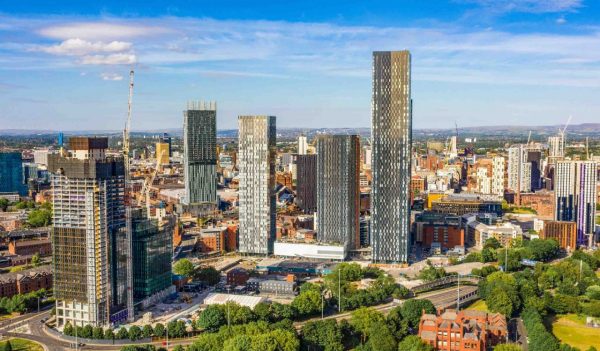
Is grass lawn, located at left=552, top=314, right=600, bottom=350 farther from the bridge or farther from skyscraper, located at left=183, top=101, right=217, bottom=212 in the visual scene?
skyscraper, located at left=183, top=101, right=217, bottom=212

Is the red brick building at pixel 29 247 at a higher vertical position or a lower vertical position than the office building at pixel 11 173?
lower

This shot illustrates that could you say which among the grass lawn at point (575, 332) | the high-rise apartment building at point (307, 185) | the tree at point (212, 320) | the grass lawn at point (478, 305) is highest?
the high-rise apartment building at point (307, 185)

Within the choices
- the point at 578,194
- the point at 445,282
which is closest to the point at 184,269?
the point at 445,282

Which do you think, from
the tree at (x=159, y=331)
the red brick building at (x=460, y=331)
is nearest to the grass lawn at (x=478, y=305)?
the red brick building at (x=460, y=331)

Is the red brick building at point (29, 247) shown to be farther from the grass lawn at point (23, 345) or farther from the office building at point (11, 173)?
the office building at point (11, 173)

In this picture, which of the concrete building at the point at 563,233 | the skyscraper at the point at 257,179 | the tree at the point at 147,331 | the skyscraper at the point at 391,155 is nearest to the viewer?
the tree at the point at 147,331

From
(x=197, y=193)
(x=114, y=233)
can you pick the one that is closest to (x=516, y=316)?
(x=114, y=233)

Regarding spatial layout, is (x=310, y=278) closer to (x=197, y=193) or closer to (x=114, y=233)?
(x=114, y=233)

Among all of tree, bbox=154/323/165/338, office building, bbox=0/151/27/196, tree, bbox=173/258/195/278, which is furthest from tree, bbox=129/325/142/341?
office building, bbox=0/151/27/196
